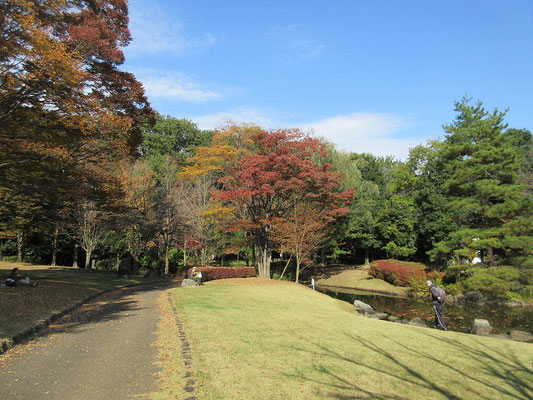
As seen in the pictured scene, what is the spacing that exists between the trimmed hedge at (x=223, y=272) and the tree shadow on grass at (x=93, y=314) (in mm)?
6753

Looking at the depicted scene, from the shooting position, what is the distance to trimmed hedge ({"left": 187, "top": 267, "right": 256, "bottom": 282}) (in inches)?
784

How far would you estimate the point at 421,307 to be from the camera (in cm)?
1841

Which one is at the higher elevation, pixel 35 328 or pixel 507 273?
A: pixel 507 273

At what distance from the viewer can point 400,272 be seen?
26.1 metres

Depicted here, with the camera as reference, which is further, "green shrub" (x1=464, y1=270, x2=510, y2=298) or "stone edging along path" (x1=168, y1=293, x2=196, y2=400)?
"green shrub" (x1=464, y1=270, x2=510, y2=298)

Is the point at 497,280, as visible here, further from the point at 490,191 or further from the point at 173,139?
the point at 173,139

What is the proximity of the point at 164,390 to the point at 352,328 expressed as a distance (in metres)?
5.88

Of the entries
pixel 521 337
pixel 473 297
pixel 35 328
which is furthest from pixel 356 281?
pixel 35 328

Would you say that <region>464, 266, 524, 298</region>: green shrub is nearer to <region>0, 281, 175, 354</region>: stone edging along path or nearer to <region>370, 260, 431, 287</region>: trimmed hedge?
<region>370, 260, 431, 287</region>: trimmed hedge

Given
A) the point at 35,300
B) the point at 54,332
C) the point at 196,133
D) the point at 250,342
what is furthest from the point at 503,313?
the point at 196,133

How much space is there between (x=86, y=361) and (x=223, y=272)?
15.8 metres

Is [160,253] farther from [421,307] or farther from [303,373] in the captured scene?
[303,373]

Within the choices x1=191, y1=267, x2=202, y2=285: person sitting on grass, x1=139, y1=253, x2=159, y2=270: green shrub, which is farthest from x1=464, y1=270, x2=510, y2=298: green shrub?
x1=139, y1=253, x2=159, y2=270: green shrub

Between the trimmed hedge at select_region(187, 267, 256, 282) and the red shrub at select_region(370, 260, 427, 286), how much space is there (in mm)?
11572
